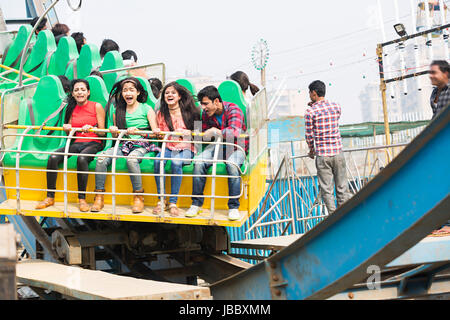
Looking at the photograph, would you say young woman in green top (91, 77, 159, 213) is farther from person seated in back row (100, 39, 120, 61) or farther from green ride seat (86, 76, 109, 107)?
person seated in back row (100, 39, 120, 61)

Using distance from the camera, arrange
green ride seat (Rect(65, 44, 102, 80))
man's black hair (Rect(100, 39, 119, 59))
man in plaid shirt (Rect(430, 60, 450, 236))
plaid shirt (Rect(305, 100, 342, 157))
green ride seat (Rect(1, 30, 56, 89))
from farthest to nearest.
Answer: green ride seat (Rect(1, 30, 56, 89)) → man's black hair (Rect(100, 39, 119, 59)) → green ride seat (Rect(65, 44, 102, 80)) → plaid shirt (Rect(305, 100, 342, 157)) → man in plaid shirt (Rect(430, 60, 450, 236))

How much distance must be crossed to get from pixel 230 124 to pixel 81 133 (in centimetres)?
159

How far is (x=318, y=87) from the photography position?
645 centimetres

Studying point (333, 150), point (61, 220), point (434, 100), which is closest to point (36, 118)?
point (61, 220)

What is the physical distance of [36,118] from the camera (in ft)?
20.5

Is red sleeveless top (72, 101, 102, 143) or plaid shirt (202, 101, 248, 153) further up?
red sleeveless top (72, 101, 102, 143)

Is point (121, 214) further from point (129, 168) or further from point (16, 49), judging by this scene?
point (16, 49)

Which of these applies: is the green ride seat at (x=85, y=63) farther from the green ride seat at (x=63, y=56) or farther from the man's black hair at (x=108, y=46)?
the man's black hair at (x=108, y=46)

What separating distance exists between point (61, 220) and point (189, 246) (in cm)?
149

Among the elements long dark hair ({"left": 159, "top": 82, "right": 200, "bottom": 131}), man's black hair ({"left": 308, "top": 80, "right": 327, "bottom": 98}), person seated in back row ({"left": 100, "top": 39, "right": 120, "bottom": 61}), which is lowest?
long dark hair ({"left": 159, "top": 82, "right": 200, "bottom": 131})

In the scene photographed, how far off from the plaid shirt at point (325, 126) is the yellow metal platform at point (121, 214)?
172 cm

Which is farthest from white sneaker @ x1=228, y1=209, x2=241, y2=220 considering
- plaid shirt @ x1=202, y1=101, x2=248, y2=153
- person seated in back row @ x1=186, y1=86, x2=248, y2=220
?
plaid shirt @ x1=202, y1=101, x2=248, y2=153

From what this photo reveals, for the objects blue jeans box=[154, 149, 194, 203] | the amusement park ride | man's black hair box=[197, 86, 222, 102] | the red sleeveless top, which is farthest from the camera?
the red sleeveless top

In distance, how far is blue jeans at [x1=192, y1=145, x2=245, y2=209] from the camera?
5109mm
